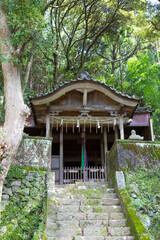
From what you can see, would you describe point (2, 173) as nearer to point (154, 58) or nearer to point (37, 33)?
point (37, 33)

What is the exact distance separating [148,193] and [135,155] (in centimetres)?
138

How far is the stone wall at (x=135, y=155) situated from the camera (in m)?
7.56

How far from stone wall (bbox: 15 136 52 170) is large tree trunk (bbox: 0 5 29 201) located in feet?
3.72

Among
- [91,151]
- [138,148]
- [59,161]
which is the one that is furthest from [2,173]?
[91,151]

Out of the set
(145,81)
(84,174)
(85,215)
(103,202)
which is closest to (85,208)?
(85,215)

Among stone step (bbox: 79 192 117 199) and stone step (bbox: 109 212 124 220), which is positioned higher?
stone step (bbox: 79 192 117 199)

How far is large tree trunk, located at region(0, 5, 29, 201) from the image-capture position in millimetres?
6117

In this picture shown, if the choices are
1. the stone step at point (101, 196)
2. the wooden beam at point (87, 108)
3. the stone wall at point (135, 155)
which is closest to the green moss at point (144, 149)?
the stone wall at point (135, 155)

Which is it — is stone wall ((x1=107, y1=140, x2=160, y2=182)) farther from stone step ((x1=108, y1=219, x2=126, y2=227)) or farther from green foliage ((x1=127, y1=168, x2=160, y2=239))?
stone step ((x1=108, y1=219, x2=126, y2=227))

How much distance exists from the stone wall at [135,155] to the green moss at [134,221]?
129 centimetres

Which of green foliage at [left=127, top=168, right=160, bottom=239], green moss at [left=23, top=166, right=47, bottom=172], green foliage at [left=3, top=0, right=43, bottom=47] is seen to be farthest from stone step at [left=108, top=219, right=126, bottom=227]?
green foliage at [left=3, top=0, right=43, bottom=47]

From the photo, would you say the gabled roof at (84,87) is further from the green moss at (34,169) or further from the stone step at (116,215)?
the stone step at (116,215)

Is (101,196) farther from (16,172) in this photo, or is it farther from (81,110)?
(81,110)

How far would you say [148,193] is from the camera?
22.1 ft
